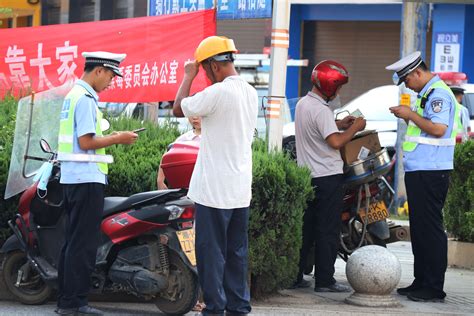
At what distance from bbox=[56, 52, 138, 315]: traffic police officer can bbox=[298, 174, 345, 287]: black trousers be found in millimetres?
1960

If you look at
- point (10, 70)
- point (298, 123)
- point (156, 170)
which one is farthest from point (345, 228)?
point (10, 70)

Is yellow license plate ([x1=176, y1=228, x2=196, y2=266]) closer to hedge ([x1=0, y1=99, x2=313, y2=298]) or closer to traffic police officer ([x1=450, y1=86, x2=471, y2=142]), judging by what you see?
hedge ([x1=0, y1=99, x2=313, y2=298])

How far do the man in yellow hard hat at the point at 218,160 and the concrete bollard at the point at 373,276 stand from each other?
159cm

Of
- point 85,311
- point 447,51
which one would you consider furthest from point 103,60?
point 447,51

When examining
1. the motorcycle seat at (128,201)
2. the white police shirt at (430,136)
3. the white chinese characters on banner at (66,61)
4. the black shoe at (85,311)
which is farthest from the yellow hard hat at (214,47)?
the white chinese characters on banner at (66,61)

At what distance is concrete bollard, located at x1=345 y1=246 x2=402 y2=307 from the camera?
793 centimetres

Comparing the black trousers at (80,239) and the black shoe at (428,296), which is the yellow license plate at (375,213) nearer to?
the black shoe at (428,296)

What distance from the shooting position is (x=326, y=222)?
27.4ft

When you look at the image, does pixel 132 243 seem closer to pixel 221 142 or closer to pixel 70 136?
pixel 70 136

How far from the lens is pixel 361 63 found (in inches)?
1076

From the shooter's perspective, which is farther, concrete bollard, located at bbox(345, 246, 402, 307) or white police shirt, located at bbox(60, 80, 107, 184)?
concrete bollard, located at bbox(345, 246, 402, 307)

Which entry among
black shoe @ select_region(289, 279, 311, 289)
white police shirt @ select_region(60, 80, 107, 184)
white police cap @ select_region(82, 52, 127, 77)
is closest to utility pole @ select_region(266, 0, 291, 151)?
black shoe @ select_region(289, 279, 311, 289)

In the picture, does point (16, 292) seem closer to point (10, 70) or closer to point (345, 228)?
point (345, 228)

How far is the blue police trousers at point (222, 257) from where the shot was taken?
661cm
